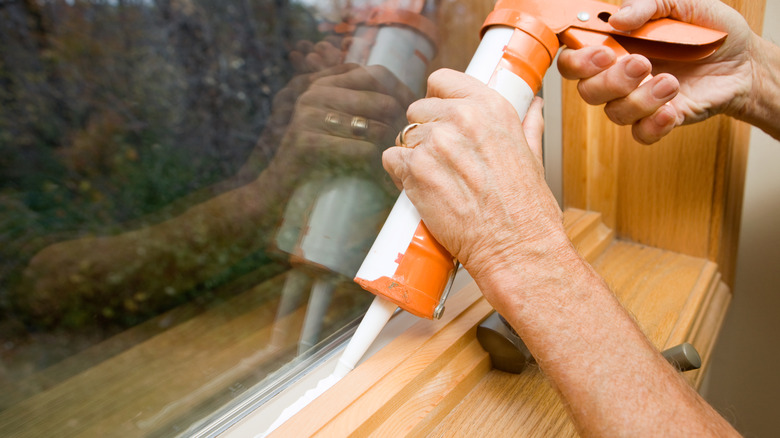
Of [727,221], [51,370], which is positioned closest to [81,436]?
[51,370]

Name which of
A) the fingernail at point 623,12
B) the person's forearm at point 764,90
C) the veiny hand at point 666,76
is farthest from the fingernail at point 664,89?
the person's forearm at point 764,90

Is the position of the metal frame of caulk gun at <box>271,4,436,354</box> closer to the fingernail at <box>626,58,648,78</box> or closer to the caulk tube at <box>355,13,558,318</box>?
the caulk tube at <box>355,13,558,318</box>

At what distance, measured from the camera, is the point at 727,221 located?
0.83 m

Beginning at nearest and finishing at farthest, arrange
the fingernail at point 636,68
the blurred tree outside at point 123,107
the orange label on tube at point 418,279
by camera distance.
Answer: the blurred tree outside at point 123,107 < the orange label on tube at point 418,279 < the fingernail at point 636,68

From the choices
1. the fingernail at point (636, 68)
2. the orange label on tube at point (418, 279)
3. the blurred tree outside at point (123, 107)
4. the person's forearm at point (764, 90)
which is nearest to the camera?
the blurred tree outside at point (123, 107)

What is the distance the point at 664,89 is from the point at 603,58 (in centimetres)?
10

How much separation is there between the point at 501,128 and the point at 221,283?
39 centimetres

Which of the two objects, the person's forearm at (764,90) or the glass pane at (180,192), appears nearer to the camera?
the glass pane at (180,192)

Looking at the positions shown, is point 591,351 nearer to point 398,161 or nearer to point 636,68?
point 398,161

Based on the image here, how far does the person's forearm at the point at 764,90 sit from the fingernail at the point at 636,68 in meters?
0.27

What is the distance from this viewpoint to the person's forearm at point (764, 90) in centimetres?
70

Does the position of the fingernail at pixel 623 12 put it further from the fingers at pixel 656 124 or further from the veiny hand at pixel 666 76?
the fingers at pixel 656 124

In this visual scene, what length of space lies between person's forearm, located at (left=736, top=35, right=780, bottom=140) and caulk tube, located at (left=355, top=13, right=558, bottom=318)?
0.40 metres

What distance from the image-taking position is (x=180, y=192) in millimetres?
501
